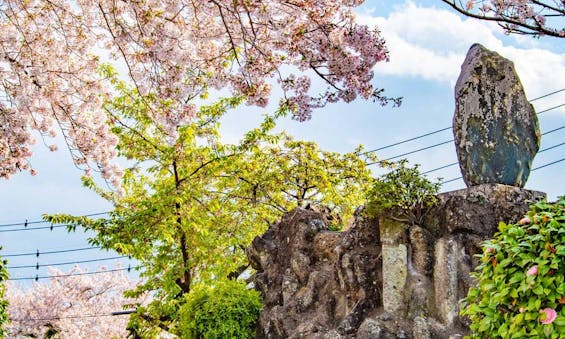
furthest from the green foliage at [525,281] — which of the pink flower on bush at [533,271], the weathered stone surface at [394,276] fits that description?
the weathered stone surface at [394,276]

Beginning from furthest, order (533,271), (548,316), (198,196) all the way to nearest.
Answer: (198,196)
(533,271)
(548,316)

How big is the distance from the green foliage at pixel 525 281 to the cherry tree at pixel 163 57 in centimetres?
173

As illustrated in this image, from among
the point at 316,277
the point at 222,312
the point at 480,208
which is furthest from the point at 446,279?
the point at 222,312

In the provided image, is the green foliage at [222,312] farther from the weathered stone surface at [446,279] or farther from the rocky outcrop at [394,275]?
the weathered stone surface at [446,279]

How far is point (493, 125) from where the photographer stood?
21.7ft

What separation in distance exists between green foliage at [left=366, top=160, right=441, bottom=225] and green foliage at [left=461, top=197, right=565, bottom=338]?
2399 mm

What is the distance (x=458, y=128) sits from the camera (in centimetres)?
680

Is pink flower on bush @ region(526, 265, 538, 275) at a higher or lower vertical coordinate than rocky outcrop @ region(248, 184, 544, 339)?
lower

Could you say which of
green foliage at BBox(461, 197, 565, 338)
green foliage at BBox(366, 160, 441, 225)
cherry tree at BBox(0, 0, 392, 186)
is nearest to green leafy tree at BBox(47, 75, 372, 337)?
cherry tree at BBox(0, 0, 392, 186)

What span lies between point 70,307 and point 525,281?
614 inches

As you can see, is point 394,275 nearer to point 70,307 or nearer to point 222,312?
point 222,312

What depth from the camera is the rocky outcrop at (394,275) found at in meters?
6.02

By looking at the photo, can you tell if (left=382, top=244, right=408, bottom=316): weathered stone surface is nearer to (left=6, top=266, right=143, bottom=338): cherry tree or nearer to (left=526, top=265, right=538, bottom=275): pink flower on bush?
(left=526, top=265, right=538, bottom=275): pink flower on bush

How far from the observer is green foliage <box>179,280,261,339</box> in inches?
287
